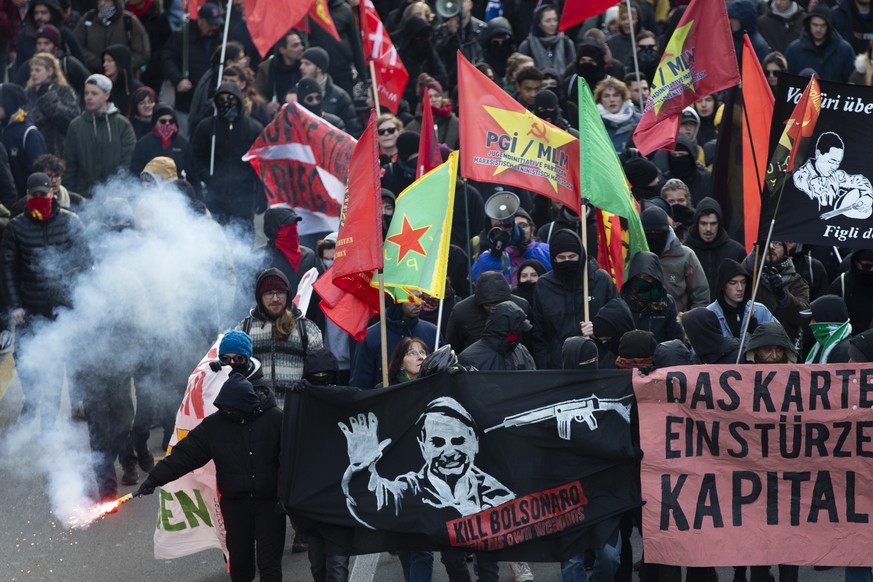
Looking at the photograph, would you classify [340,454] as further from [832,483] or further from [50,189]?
[50,189]

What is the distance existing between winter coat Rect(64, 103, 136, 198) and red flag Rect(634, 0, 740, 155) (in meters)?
5.17

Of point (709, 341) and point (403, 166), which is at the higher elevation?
point (403, 166)

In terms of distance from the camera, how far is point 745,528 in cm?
781

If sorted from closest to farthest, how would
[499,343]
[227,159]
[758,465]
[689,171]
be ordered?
[758,465] < [499,343] < [689,171] < [227,159]

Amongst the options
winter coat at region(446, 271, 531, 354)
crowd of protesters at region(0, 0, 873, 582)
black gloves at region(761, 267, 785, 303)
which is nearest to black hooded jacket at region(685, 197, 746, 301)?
crowd of protesters at region(0, 0, 873, 582)

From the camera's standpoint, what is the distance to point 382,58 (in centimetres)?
1418

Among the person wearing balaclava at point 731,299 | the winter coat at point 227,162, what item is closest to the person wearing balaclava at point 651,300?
the person wearing balaclava at point 731,299

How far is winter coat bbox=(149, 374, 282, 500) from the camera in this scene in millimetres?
8242

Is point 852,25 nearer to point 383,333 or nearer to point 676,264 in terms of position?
point 676,264

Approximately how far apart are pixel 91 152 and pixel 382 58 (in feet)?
9.16

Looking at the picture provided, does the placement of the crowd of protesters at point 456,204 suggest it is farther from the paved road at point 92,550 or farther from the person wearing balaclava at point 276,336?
the paved road at point 92,550

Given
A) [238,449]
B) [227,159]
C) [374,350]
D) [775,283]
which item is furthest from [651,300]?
[227,159]

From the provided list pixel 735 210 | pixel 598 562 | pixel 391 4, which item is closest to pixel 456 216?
pixel 735 210

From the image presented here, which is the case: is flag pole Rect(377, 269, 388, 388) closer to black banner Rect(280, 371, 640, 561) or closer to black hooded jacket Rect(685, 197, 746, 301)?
black banner Rect(280, 371, 640, 561)
